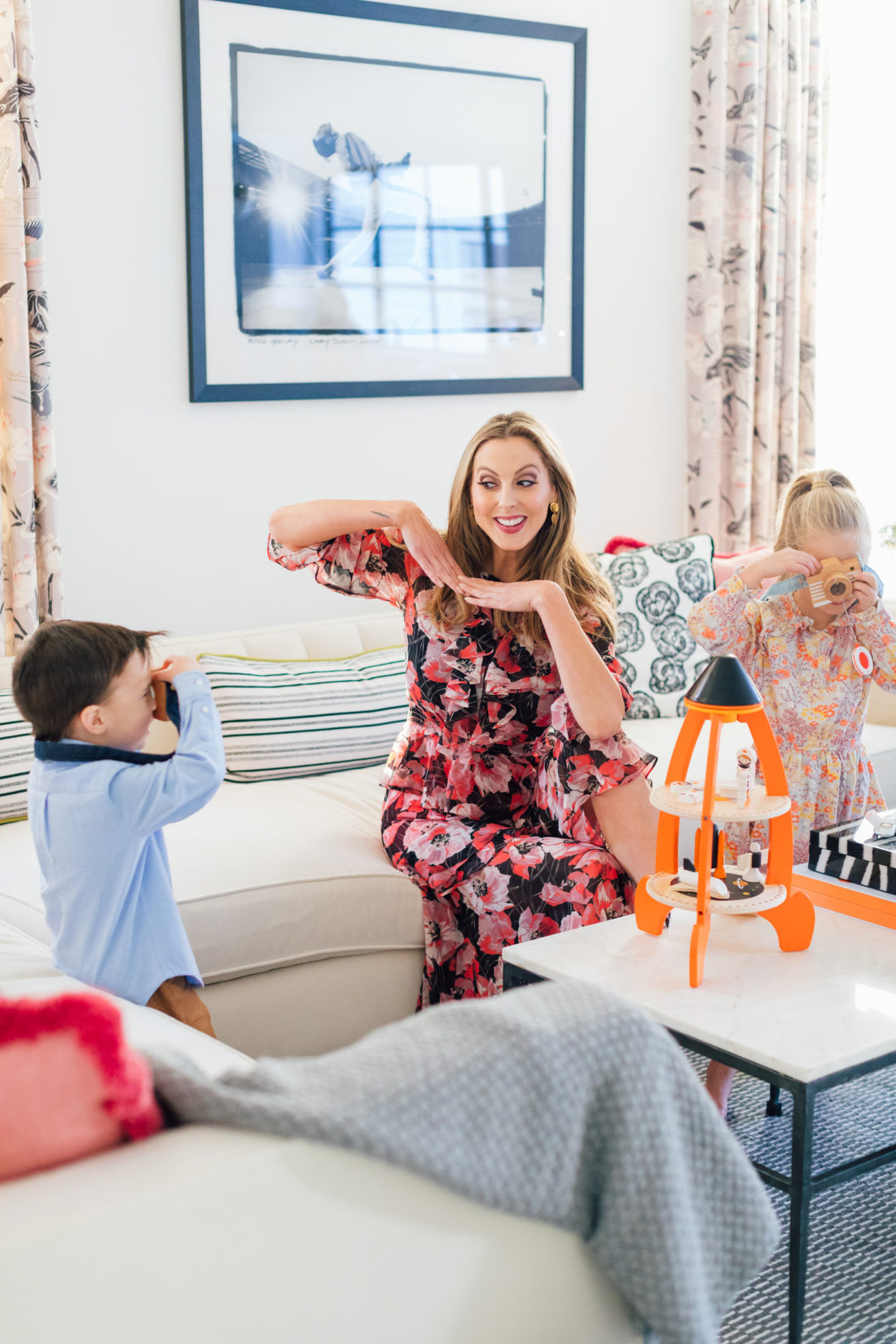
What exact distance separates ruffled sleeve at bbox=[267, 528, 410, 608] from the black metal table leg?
1240 millimetres

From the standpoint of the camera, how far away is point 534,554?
2.29 m

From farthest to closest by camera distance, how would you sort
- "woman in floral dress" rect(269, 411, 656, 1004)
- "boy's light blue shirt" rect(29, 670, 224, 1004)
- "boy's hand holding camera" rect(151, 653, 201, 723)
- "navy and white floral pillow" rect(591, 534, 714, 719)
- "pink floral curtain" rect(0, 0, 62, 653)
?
"navy and white floral pillow" rect(591, 534, 714, 719), "pink floral curtain" rect(0, 0, 62, 653), "woman in floral dress" rect(269, 411, 656, 1004), "boy's hand holding camera" rect(151, 653, 201, 723), "boy's light blue shirt" rect(29, 670, 224, 1004)

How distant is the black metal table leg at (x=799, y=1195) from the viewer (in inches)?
53.5

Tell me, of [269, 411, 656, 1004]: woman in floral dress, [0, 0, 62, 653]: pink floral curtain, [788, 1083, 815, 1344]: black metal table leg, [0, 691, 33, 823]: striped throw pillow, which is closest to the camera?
[788, 1083, 815, 1344]: black metal table leg

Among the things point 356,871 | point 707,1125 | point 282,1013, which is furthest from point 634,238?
point 707,1125

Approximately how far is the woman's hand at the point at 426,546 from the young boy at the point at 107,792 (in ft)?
2.18

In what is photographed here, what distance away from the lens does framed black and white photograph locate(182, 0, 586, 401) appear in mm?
2990

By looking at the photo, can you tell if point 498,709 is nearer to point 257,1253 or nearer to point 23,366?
point 23,366

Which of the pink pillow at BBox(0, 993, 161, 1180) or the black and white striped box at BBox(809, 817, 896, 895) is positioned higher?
the pink pillow at BBox(0, 993, 161, 1180)

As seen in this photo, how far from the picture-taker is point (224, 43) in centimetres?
294

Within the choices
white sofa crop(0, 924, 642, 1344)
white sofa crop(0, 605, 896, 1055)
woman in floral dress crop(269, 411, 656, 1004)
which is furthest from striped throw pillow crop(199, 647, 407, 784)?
white sofa crop(0, 924, 642, 1344)

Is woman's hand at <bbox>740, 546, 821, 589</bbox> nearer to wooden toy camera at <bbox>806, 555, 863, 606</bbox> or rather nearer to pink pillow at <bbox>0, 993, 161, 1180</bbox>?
wooden toy camera at <bbox>806, 555, 863, 606</bbox>

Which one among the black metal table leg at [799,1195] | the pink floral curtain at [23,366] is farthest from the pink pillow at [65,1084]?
the pink floral curtain at [23,366]

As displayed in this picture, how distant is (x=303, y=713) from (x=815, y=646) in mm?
1050
